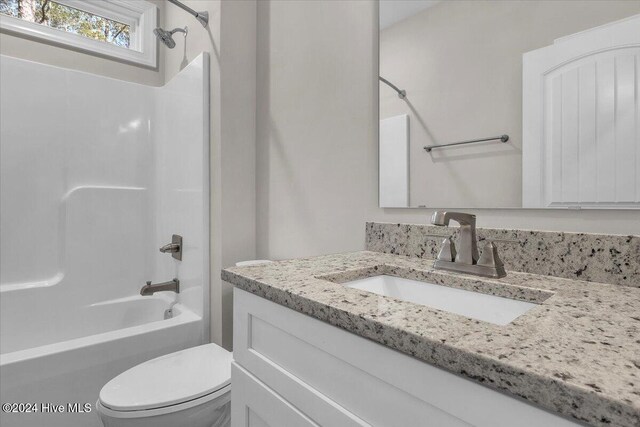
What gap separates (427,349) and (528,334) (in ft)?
0.46

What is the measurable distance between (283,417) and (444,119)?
2.98 feet

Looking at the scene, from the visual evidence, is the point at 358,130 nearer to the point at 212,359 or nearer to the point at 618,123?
the point at 618,123

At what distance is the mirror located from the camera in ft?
2.49

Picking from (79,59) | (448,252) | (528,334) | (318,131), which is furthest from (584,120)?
(79,59)

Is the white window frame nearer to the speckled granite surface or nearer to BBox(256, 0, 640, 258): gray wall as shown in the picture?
BBox(256, 0, 640, 258): gray wall

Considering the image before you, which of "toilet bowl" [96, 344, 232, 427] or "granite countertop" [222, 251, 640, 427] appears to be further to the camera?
"toilet bowl" [96, 344, 232, 427]

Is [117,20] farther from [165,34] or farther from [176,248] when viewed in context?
[176,248]

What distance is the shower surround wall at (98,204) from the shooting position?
1855mm

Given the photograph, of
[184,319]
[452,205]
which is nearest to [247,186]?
[184,319]

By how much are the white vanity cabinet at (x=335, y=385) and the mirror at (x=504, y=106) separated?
0.61 metres

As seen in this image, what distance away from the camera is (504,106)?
0.92 metres

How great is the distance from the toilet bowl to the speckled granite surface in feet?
2.96

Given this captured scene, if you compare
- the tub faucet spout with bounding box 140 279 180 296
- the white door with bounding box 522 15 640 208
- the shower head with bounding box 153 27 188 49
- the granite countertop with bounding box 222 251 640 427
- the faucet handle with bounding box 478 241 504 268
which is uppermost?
the shower head with bounding box 153 27 188 49

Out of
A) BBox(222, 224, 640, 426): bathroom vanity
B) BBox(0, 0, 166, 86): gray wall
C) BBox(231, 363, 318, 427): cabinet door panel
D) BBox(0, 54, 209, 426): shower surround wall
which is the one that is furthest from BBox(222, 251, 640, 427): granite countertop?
BBox(0, 0, 166, 86): gray wall
